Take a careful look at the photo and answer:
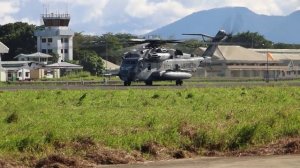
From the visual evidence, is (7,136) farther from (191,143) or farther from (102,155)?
(191,143)

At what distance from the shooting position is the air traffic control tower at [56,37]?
138 meters

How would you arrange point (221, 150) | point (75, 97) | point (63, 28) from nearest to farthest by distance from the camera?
point (221, 150), point (75, 97), point (63, 28)

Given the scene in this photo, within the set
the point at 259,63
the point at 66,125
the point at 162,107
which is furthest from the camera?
the point at 259,63

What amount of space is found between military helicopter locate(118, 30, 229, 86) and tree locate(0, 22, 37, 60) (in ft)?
259

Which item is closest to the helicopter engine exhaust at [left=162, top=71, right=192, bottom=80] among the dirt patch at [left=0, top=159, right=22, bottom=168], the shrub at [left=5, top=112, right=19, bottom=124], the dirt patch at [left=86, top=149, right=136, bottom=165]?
the shrub at [left=5, top=112, right=19, bottom=124]

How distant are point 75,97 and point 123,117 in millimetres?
9613

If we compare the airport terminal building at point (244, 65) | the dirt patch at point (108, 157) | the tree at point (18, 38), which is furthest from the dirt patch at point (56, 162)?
the tree at point (18, 38)

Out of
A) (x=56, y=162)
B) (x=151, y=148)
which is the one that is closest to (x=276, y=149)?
(x=151, y=148)

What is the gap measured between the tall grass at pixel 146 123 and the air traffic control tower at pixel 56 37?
112 meters

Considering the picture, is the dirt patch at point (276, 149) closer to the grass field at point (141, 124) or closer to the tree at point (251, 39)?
the grass field at point (141, 124)

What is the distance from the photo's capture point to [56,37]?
13875 cm

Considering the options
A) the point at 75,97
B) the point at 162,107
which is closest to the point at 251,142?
the point at 162,107

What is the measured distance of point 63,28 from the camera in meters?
141

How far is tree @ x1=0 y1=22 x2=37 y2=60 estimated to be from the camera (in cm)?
13325
